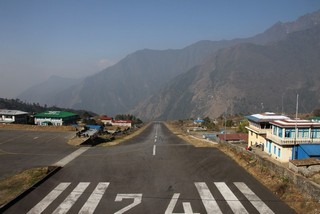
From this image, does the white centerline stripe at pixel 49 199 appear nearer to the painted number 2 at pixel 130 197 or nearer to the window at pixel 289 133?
the painted number 2 at pixel 130 197

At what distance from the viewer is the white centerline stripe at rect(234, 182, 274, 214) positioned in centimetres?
1872

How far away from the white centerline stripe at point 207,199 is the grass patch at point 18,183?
11.7 metres

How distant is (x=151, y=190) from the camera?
2272cm

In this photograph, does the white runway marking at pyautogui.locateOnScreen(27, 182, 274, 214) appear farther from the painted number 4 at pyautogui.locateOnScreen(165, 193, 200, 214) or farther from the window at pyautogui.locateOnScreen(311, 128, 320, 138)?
the window at pyautogui.locateOnScreen(311, 128, 320, 138)

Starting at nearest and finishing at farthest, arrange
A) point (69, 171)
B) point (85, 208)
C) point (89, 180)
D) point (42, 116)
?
point (85, 208), point (89, 180), point (69, 171), point (42, 116)

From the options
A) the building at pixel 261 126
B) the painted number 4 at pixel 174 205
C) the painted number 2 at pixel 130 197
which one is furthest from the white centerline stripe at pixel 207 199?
the building at pixel 261 126

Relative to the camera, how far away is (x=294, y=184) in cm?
2184

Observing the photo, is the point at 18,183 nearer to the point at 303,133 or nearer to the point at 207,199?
the point at 207,199

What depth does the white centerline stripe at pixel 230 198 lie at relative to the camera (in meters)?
18.8

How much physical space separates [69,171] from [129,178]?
234 inches

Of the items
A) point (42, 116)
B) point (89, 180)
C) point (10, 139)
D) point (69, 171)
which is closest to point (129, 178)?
point (89, 180)

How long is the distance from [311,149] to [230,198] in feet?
93.7

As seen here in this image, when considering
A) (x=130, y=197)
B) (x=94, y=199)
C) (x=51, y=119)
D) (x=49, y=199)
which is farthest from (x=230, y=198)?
(x=51, y=119)

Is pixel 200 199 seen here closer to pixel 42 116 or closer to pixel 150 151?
pixel 150 151
